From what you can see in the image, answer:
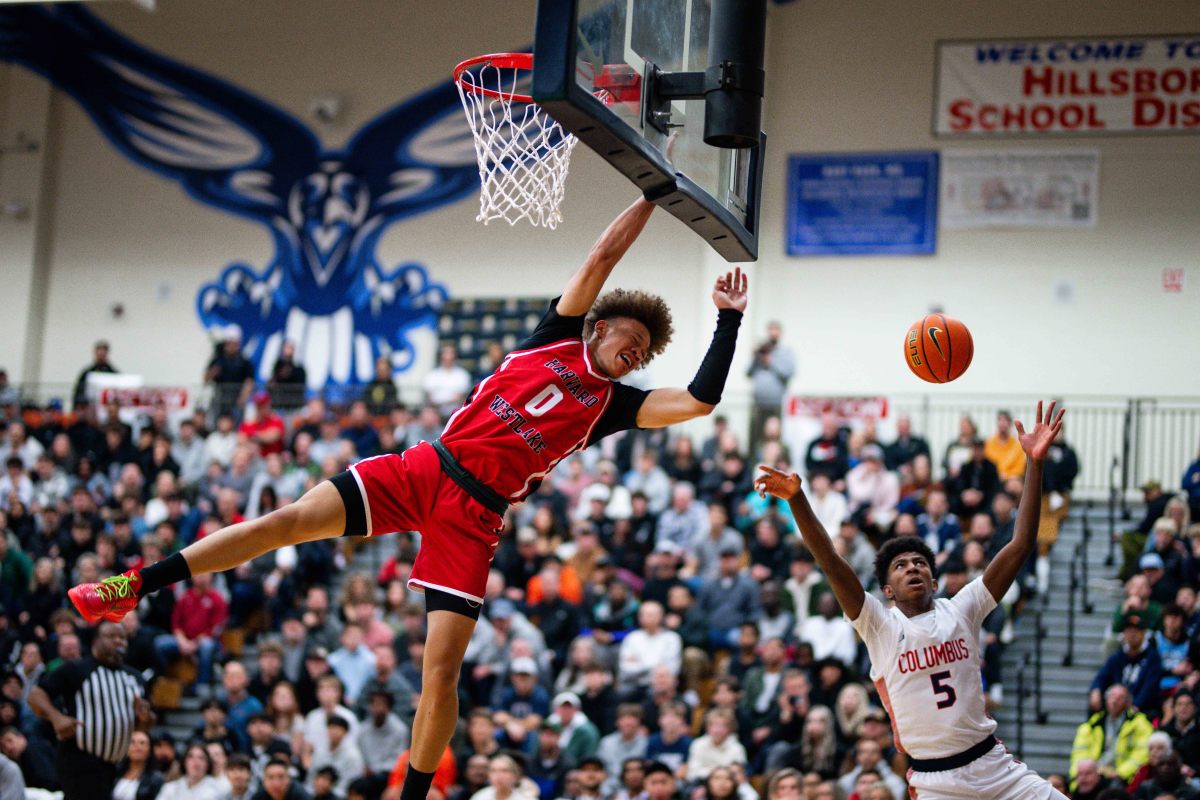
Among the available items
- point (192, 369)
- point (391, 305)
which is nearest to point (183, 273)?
point (192, 369)

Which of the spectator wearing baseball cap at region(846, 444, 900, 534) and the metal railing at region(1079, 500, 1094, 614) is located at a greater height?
the spectator wearing baseball cap at region(846, 444, 900, 534)

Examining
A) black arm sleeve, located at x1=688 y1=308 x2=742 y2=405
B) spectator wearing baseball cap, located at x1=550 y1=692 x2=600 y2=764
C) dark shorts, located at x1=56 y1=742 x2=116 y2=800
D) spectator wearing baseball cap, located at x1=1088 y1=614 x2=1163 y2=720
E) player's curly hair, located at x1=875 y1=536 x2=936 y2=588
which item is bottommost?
dark shorts, located at x1=56 y1=742 x2=116 y2=800

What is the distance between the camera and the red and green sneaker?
692 cm

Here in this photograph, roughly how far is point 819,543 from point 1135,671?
22.9 ft

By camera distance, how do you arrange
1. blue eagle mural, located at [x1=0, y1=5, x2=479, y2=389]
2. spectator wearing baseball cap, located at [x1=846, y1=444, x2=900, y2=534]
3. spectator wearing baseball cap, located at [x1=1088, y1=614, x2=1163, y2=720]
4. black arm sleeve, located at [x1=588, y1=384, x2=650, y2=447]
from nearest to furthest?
black arm sleeve, located at [x1=588, y1=384, x2=650, y2=447] < spectator wearing baseball cap, located at [x1=1088, y1=614, x2=1163, y2=720] < spectator wearing baseball cap, located at [x1=846, y1=444, x2=900, y2=534] < blue eagle mural, located at [x1=0, y1=5, x2=479, y2=389]

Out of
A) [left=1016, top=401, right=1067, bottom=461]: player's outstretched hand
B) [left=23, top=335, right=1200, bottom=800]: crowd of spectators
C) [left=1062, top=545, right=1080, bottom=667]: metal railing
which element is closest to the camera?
[left=1016, top=401, right=1067, bottom=461]: player's outstretched hand

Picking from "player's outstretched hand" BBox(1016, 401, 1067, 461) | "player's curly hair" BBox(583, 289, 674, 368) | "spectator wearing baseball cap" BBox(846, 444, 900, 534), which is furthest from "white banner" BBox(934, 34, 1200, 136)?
"player's curly hair" BBox(583, 289, 674, 368)

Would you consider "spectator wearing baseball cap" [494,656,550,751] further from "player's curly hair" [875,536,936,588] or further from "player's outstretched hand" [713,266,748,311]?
"player's outstretched hand" [713,266,748,311]

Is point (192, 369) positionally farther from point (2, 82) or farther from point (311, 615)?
point (311, 615)

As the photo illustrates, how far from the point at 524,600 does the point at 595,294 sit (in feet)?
30.0

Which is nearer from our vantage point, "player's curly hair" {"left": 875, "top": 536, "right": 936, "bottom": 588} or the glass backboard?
the glass backboard

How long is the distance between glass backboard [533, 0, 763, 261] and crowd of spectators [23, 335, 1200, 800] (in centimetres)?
554

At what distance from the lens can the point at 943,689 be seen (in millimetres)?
7156

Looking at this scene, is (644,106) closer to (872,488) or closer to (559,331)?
(559,331)
